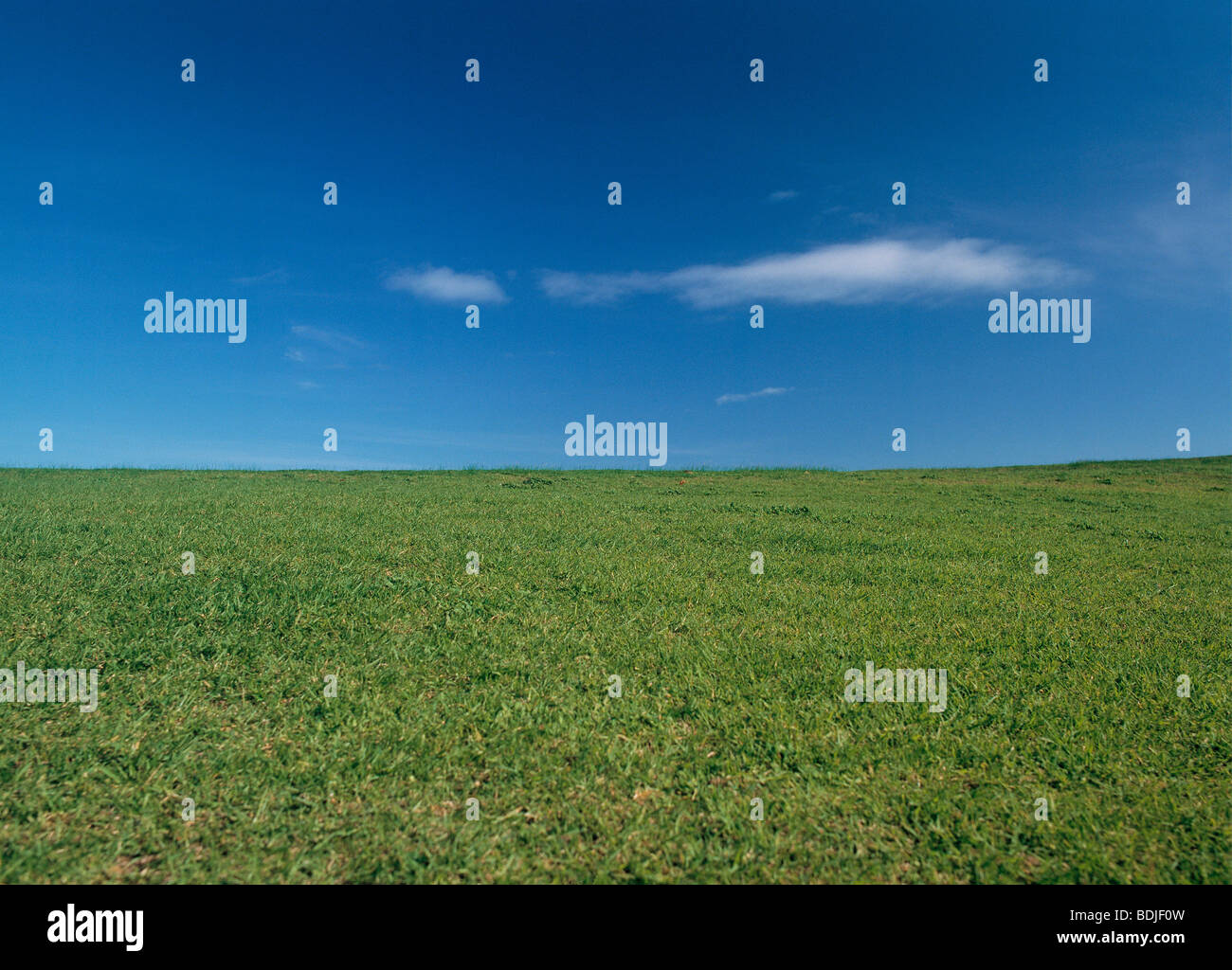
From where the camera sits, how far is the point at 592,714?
5180 mm

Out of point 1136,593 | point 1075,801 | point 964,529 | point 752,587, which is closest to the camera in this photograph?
point 1075,801

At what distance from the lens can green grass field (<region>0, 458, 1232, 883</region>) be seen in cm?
389

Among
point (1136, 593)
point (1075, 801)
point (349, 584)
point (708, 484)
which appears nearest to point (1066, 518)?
point (1136, 593)

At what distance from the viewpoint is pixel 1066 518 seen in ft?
51.3

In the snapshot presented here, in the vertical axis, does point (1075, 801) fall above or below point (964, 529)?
below

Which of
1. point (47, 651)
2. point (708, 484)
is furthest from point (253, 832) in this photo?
point (708, 484)

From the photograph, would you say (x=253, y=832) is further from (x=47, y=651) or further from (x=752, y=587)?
(x=752, y=587)

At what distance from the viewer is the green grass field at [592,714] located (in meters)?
3.89

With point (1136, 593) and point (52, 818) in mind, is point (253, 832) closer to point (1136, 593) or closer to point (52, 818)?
point (52, 818)
